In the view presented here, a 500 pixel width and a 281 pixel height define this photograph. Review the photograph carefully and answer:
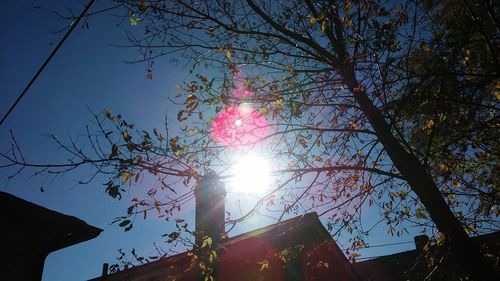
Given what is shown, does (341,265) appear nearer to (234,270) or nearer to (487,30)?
(234,270)

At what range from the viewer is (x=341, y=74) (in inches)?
241

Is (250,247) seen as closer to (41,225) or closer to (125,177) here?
(41,225)

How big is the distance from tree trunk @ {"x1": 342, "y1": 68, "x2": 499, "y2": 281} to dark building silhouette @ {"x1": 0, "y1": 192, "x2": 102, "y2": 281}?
19.9 ft

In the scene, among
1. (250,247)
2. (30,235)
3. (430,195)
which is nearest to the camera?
(430,195)

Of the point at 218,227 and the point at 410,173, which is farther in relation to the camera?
the point at 218,227

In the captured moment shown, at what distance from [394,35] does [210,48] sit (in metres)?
3.03

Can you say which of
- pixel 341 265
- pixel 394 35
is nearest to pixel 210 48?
pixel 394 35

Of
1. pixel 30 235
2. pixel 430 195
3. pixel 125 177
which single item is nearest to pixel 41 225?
pixel 30 235

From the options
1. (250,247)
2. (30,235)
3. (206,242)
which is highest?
(30,235)

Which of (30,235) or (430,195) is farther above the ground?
(30,235)

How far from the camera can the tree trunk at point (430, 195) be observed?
426 centimetres

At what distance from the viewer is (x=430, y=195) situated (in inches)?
188

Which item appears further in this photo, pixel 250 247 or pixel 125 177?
pixel 250 247

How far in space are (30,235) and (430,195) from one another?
7.65 metres
